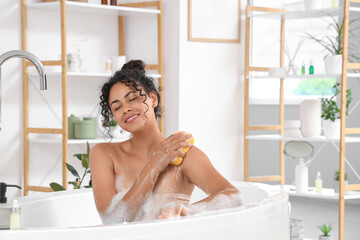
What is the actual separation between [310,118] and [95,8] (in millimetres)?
1520

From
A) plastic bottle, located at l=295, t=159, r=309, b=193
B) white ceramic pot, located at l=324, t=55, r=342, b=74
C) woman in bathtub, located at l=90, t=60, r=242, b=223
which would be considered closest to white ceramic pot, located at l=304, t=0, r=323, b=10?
white ceramic pot, located at l=324, t=55, r=342, b=74

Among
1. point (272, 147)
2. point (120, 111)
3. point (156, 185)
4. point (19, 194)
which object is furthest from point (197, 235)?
point (272, 147)

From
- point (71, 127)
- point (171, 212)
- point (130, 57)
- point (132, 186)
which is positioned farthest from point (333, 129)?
point (171, 212)

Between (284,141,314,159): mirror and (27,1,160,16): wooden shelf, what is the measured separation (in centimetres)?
122

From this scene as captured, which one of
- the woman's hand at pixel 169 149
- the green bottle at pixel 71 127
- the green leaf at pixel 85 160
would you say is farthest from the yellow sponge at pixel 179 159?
the green bottle at pixel 71 127

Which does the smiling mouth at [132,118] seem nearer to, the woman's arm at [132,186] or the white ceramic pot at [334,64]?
the woman's arm at [132,186]

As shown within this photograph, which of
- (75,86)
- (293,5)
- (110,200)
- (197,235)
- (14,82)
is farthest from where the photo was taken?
(293,5)

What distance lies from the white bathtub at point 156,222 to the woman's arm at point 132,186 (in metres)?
0.28

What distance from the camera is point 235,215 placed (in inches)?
67.1

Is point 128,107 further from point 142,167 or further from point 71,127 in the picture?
point 71,127

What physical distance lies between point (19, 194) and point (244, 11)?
192 cm

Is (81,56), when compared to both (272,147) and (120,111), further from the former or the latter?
(272,147)

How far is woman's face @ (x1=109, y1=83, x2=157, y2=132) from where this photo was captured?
78.0 inches

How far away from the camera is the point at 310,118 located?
3.91m
